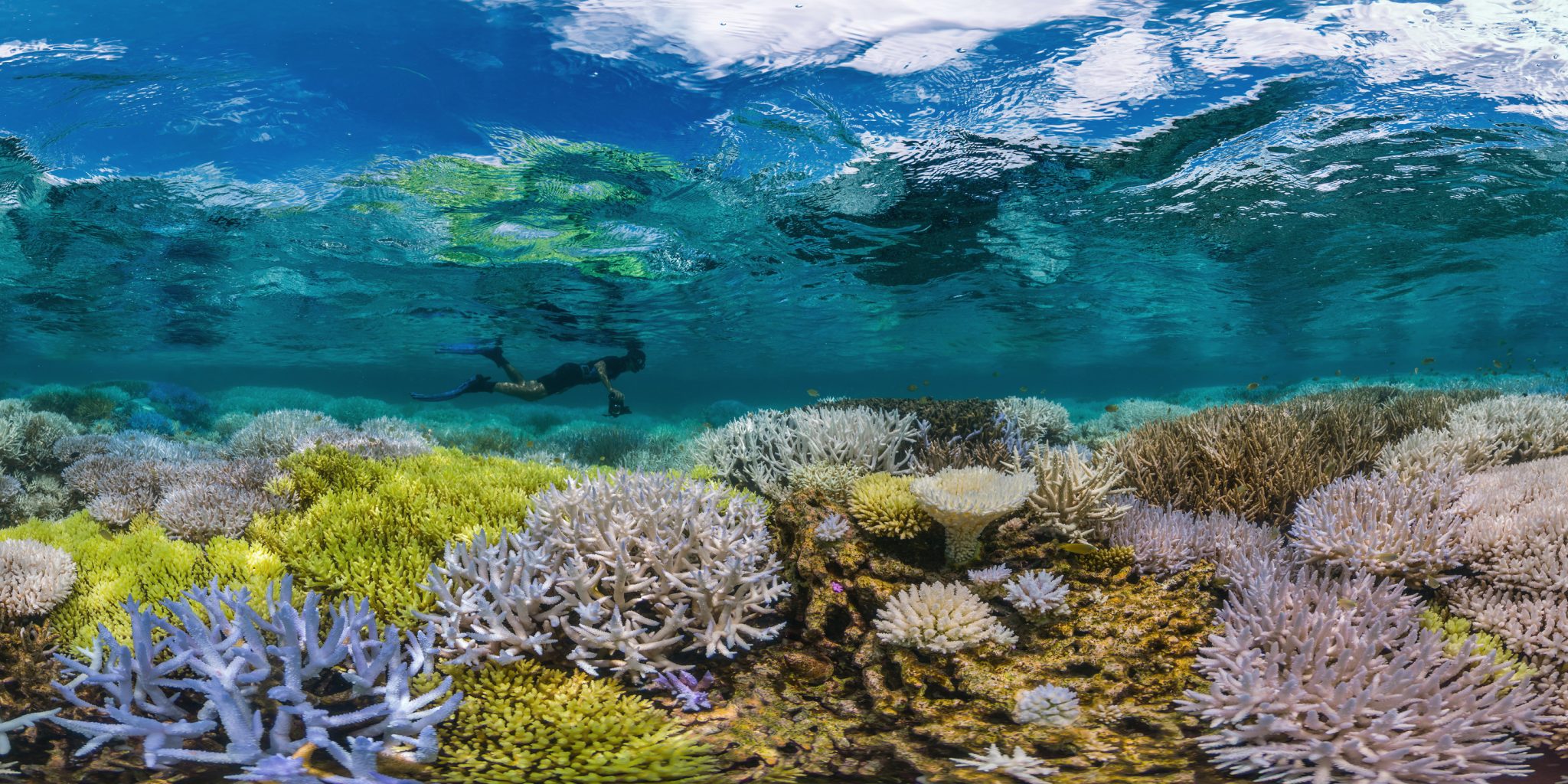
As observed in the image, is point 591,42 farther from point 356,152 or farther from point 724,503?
point 724,503

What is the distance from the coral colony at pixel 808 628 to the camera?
10.00 ft

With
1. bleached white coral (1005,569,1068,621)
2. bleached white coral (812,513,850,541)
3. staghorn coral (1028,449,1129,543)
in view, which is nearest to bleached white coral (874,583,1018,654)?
bleached white coral (1005,569,1068,621)

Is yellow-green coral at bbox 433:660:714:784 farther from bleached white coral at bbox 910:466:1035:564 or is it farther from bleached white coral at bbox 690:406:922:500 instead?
bleached white coral at bbox 690:406:922:500

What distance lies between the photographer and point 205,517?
5180mm

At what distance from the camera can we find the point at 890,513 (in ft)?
15.6

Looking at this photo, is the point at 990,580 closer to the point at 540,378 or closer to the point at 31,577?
the point at 31,577

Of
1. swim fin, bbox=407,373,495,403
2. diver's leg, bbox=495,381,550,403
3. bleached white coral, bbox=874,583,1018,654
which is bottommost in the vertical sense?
diver's leg, bbox=495,381,550,403

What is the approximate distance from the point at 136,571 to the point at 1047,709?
231 inches

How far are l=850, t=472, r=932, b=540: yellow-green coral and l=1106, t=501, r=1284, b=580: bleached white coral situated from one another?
138 cm

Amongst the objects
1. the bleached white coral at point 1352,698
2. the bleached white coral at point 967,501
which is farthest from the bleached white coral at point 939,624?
the bleached white coral at point 1352,698

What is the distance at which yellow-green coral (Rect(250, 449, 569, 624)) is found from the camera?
4180 mm

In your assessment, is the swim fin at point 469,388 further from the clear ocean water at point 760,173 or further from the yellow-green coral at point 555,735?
the yellow-green coral at point 555,735

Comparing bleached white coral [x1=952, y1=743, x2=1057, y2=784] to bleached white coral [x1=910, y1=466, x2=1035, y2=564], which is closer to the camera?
bleached white coral [x1=952, y1=743, x2=1057, y2=784]

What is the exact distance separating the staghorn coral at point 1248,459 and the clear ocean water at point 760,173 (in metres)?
0.19
